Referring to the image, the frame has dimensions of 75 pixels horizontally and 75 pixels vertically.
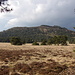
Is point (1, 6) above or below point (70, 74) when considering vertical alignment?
above

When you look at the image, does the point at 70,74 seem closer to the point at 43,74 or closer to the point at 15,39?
the point at 43,74

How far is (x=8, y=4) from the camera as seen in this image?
686 cm

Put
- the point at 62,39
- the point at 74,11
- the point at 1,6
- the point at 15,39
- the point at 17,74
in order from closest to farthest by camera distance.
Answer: the point at 1,6 < the point at 17,74 < the point at 74,11 < the point at 15,39 < the point at 62,39

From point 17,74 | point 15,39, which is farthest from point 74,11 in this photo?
point 15,39

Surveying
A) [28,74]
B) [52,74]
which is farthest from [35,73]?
[52,74]

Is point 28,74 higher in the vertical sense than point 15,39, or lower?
lower

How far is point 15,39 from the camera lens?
86.4m

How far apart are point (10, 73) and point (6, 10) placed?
7497mm

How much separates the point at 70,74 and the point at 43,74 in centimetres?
262

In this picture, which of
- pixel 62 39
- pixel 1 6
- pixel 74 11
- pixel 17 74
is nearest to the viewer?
pixel 1 6

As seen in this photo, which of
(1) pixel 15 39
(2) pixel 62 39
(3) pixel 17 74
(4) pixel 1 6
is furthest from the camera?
(2) pixel 62 39

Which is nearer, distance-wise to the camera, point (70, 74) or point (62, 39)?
point (70, 74)

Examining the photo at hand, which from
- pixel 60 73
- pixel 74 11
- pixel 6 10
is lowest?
pixel 60 73

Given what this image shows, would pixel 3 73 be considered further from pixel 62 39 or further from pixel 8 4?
pixel 62 39
